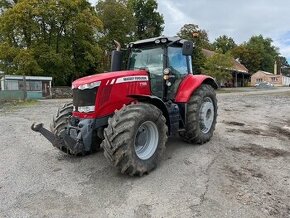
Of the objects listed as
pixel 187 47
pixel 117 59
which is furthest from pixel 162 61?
pixel 117 59

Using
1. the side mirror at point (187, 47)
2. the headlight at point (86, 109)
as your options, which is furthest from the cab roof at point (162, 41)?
the headlight at point (86, 109)

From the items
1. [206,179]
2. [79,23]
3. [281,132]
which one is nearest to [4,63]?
[79,23]

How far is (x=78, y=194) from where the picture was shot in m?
4.94

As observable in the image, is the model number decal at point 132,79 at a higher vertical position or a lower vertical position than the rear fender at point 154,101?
higher

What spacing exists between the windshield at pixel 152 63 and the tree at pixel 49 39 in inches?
1051

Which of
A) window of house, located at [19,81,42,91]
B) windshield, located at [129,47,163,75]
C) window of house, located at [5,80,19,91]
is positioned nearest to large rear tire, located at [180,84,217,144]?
windshield, located at [129,47,163,75]

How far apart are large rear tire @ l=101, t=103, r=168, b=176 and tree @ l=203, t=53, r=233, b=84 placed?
35.0 meters

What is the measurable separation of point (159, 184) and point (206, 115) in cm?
287

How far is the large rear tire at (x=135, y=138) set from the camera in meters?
4.96

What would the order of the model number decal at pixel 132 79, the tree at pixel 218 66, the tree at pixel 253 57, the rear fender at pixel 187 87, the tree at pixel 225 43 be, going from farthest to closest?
the tree at pixel 225 43
the tree at pixel 253 57
the tree at pixel 218 66
the rear fender at pixel 187 87
the model number decal at pixel 132 79

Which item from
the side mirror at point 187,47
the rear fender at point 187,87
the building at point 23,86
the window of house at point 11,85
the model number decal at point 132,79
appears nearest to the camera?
the model number decal at point 132,79

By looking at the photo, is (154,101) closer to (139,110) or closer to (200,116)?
(139,110)

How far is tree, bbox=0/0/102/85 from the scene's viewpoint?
106 ft

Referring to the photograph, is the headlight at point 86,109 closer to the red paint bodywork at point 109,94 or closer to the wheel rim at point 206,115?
the red paint bodywork at point 109,94
